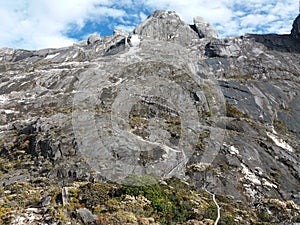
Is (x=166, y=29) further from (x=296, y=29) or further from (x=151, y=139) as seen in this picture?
(x=151, y=139)

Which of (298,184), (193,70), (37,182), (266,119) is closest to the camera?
(37,182)

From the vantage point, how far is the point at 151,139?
33125 mm

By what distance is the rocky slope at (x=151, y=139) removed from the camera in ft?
67.9

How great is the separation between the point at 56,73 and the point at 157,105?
74.7ft

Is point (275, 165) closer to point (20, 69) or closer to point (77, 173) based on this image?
point (77, 173)

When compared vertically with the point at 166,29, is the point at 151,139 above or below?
below

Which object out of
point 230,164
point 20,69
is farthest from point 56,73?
point 230,164

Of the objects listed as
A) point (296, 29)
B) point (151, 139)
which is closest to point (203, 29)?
point (296, 29)

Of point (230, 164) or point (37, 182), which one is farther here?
point (230, 164)

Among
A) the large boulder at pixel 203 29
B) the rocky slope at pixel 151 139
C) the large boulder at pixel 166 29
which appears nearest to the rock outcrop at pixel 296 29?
the rocky slope at pixel 151 139

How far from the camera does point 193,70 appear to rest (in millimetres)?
64438

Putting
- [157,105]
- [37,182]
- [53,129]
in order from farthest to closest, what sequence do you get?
[157,105] < [53,129] < [37,182]

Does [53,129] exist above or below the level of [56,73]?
below

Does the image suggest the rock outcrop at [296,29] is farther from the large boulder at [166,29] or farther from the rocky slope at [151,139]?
the large boulder at [166,29]
